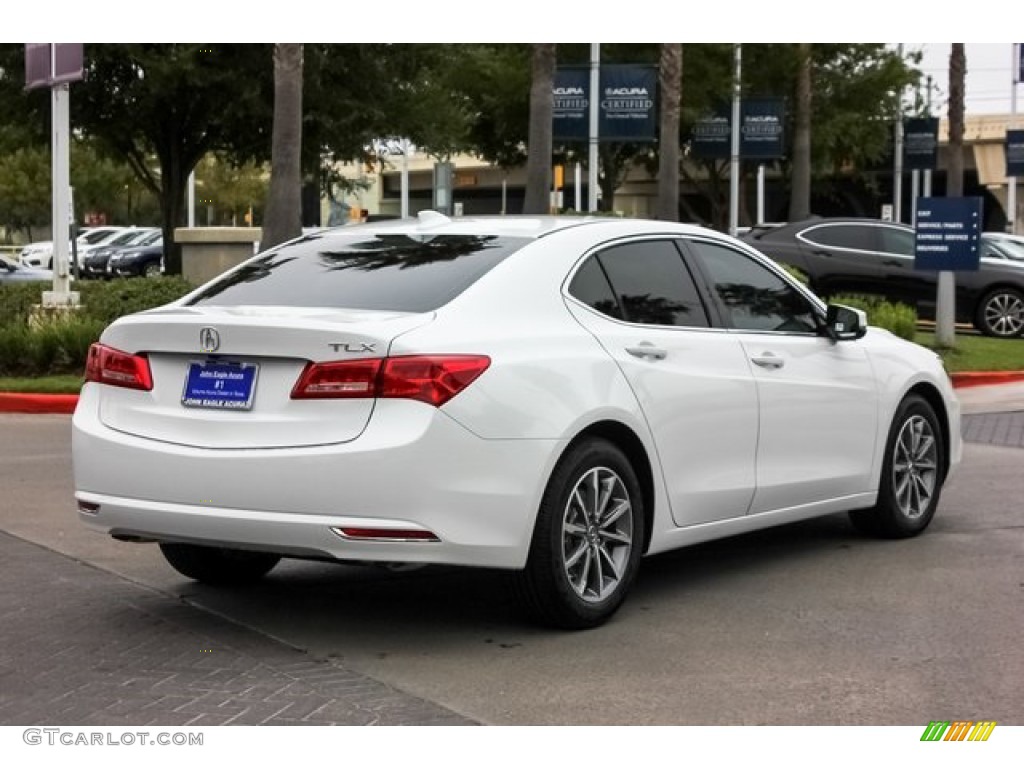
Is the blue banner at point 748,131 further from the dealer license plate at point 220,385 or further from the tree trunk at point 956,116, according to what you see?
the dealer license plate at point 220,385

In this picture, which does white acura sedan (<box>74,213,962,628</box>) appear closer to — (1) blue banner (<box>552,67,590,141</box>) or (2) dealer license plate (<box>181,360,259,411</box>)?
(2) dealer license plate (<box>181,360,259,411</box>)

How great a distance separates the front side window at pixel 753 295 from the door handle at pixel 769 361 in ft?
0.54

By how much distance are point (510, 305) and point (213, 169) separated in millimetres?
74016

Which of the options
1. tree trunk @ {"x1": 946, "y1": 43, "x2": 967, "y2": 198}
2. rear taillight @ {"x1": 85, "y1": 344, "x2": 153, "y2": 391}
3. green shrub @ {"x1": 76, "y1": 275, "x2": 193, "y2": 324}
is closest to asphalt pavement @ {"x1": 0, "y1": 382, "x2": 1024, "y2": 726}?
rear taillight @ {"x1": 85, "y1": 344, "x2": 153, "y2": 391}

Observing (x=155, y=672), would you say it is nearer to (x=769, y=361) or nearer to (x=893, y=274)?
(x=769, y=361)

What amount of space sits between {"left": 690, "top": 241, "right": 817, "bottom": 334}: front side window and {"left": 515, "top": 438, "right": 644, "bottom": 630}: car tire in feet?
4.28

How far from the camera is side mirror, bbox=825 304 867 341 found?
7820mm

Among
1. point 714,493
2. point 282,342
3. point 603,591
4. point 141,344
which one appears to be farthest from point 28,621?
point 714,493

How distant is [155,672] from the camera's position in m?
5.64

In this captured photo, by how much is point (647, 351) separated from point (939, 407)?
2609 millimetres

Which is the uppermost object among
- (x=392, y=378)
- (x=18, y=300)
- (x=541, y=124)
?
(x=541, y=124)

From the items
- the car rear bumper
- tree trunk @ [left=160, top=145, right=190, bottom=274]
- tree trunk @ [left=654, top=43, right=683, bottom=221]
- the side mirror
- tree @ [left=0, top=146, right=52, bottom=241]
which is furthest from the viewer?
tree @ [left=0, top=146, right=52, bottom=241]

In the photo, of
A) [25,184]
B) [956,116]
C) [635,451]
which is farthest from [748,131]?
[25,184]

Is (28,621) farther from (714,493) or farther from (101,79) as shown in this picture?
(101,79)
